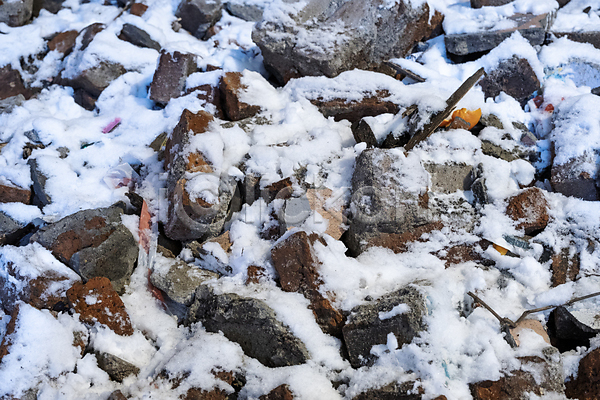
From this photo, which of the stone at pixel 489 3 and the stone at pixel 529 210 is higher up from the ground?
the stone at pixel 489 3

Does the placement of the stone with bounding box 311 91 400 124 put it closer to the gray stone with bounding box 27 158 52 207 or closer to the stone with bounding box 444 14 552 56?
the stone with bounding box 444 14 552 56

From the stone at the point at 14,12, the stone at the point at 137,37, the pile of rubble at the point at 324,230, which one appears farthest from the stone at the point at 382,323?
the stone at the point at 14,12

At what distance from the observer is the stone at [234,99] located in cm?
312

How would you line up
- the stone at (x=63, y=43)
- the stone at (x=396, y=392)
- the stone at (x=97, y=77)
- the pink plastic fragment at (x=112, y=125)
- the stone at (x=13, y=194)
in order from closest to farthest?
the stone at (x=396, y=392), the stone at (x=13, y=194), the pink plastic fragment at (x=112, y=125), the stone at (x=97, y=77), the stone at (x=63, y=43)

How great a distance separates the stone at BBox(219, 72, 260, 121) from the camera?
312 cm

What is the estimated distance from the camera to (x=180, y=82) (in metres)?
3.60

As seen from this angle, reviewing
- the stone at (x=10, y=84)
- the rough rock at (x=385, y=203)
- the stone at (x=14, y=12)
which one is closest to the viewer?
the rough rock at (x=385, y=203)

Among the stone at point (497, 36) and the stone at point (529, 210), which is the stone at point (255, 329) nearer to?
the stone at point (529, 210)

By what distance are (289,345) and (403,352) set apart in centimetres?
51

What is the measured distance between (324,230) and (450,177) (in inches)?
35.7

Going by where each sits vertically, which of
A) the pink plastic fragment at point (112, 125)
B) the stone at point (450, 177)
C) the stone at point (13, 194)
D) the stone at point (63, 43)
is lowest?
the stone at point (13, 194)

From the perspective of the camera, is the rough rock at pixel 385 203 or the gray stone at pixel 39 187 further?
the gray stone at pixel 39 187

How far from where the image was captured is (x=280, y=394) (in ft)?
5.46

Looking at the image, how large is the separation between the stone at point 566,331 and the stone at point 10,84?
4673 mm
